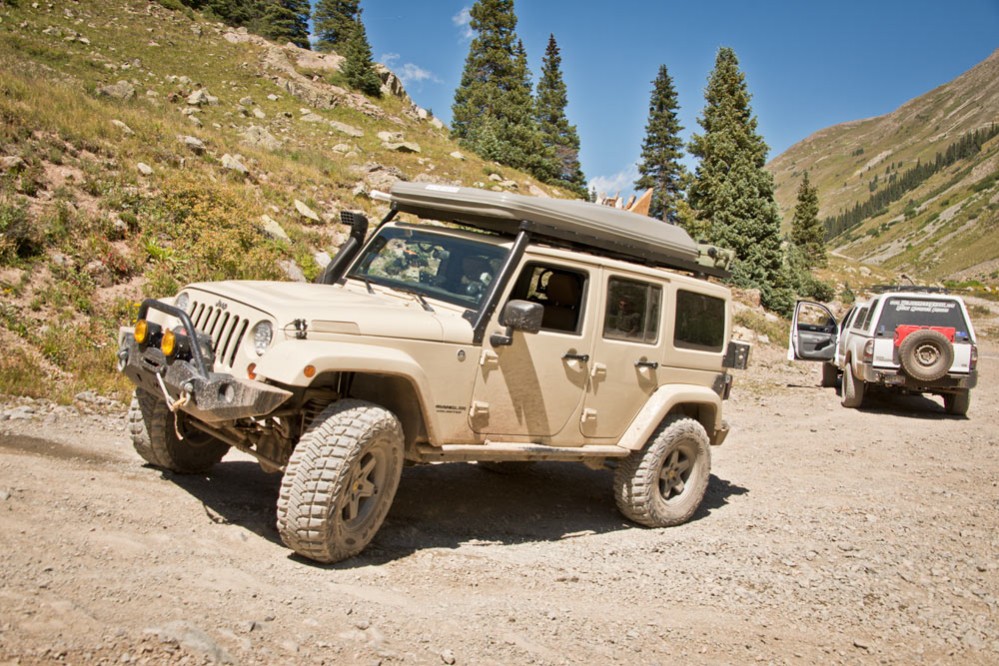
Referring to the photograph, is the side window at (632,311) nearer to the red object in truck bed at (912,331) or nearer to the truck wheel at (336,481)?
the truck wheel at (336,481)

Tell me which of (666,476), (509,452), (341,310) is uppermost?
(341,310)

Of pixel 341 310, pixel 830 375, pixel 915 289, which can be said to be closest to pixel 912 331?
pixel 915 289

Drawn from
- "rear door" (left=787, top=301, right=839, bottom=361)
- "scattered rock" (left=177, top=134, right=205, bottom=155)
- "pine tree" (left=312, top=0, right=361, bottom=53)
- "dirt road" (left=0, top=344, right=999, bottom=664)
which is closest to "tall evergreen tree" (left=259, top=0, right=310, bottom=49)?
"pine tree" (left=312, top=0, right=361, bottom=53)

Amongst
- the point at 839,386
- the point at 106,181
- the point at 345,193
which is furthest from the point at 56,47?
the point at 839,386

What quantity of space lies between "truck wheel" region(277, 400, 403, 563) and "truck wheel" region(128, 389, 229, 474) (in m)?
1.47

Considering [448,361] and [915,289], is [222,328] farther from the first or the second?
[915,289]

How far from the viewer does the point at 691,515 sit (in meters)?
6.25

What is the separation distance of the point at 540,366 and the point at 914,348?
9.44 metres

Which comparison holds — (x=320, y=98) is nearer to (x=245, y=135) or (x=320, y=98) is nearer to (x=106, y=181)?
(x=245, y=135)

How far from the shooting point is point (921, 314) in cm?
1270

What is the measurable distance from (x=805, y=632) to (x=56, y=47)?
37072 mm

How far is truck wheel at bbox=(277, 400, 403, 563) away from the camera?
393cm

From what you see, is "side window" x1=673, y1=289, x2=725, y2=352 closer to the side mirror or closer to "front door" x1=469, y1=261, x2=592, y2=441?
"front door" x1=469, y1=261, x2=592, y2=441

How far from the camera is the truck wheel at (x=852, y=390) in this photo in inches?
508
